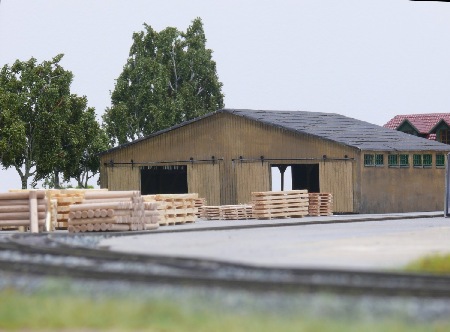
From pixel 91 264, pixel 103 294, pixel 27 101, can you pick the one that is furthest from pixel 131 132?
pixel 103 294

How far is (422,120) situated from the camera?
77375 mm

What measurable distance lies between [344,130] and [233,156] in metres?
5.33

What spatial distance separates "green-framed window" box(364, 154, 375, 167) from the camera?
49.8 m

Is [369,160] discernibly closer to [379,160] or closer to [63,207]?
[379,160]

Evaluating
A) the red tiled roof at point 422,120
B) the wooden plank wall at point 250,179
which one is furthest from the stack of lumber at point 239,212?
the red tiled roof at point 422,120

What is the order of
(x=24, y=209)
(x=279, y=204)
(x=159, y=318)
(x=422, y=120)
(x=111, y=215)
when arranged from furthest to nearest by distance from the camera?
1. (x=422, y=120)
2. (x=279, y=204)
3. (x=24, y=209)
4. (x=111, y=215)
5. (x=159, y=318)

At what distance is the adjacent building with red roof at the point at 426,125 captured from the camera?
74375 mm

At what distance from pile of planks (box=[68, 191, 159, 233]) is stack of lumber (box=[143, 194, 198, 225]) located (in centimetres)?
214

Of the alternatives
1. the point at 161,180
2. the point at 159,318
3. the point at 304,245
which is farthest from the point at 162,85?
the point at 159,318

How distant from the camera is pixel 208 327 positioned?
542 inches

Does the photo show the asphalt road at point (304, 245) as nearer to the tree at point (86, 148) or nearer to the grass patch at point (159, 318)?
the grass patch at point (159, 318)

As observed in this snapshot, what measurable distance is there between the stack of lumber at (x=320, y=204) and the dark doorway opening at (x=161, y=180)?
1046 centimetres

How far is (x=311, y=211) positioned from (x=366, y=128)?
9310 mm

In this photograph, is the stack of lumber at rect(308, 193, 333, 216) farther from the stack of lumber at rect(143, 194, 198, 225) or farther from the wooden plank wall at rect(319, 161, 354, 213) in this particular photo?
the stack of lumber at rect(143, 194, 198, 225)
